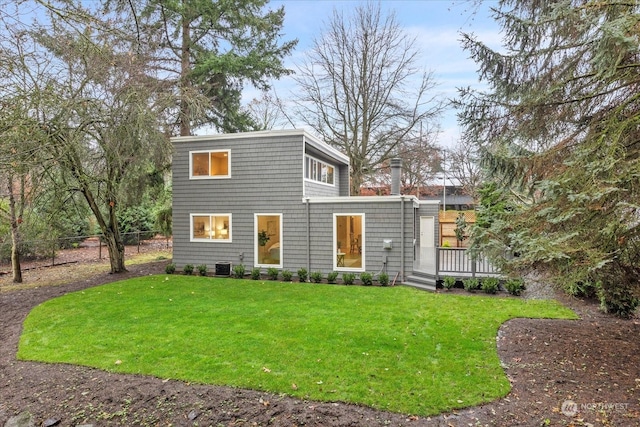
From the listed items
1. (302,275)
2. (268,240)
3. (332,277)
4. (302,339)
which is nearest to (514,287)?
(332,277)

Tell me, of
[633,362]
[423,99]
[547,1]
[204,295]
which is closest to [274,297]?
[204,295]

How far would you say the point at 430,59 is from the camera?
16.8 meters

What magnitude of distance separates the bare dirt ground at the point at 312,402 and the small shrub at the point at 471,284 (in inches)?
153

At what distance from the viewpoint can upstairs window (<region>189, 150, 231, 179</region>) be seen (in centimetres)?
1175

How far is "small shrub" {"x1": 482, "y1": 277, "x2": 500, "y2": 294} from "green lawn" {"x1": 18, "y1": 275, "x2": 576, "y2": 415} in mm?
631

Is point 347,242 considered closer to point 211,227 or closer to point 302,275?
point 302,275

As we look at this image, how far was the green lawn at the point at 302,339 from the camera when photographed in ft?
13.8

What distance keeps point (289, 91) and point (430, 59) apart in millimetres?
7303

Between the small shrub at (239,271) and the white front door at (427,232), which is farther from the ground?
the white front door at (427,232)

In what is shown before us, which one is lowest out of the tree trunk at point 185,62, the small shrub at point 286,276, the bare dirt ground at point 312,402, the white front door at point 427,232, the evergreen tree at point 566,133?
the bare dirt ground at point 312,402

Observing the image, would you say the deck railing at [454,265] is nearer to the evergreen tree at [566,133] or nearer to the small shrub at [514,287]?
the small shrub at [514,287]

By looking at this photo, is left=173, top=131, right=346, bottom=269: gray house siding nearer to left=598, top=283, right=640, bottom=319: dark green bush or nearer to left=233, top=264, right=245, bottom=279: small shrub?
left=233, top=264, right=245, bottom=279: small shrub

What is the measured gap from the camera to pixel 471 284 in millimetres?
9438

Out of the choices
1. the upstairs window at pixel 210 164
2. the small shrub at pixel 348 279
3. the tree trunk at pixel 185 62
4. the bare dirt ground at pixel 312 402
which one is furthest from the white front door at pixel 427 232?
the tree trunk at pixel 185 62
